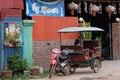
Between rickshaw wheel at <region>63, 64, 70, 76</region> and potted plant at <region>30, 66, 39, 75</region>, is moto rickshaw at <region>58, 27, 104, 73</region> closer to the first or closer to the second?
rickshaw wheel at <region>63, 64, 70, 76</region>

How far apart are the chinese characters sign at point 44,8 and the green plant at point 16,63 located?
250 cm

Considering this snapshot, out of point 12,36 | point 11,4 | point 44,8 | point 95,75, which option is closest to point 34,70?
point 12,36

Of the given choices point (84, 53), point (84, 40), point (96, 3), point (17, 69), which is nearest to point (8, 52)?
point (17, 69)

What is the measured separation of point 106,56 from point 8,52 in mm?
9378

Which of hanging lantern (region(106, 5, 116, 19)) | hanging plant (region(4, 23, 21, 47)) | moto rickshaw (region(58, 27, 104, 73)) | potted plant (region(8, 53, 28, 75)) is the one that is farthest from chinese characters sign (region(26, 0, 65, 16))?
hanging lantern (region(106, 5, 116, 19))

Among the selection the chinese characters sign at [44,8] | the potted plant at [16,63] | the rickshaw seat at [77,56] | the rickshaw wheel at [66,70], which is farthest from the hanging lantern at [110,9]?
the potted plant at [16,63]

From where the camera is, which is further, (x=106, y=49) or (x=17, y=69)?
(x=106, y=49)

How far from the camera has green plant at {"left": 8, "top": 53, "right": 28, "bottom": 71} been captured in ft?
50.8

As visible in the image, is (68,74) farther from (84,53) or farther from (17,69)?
(17,69)

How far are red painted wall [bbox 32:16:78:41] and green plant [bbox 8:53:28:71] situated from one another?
1637 mm

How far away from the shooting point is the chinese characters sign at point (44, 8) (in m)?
17.5

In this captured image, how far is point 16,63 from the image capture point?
1549 centimetres

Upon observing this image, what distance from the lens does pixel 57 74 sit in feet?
54.1

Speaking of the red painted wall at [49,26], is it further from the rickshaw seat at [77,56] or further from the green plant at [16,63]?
the green plant at [16,63]
